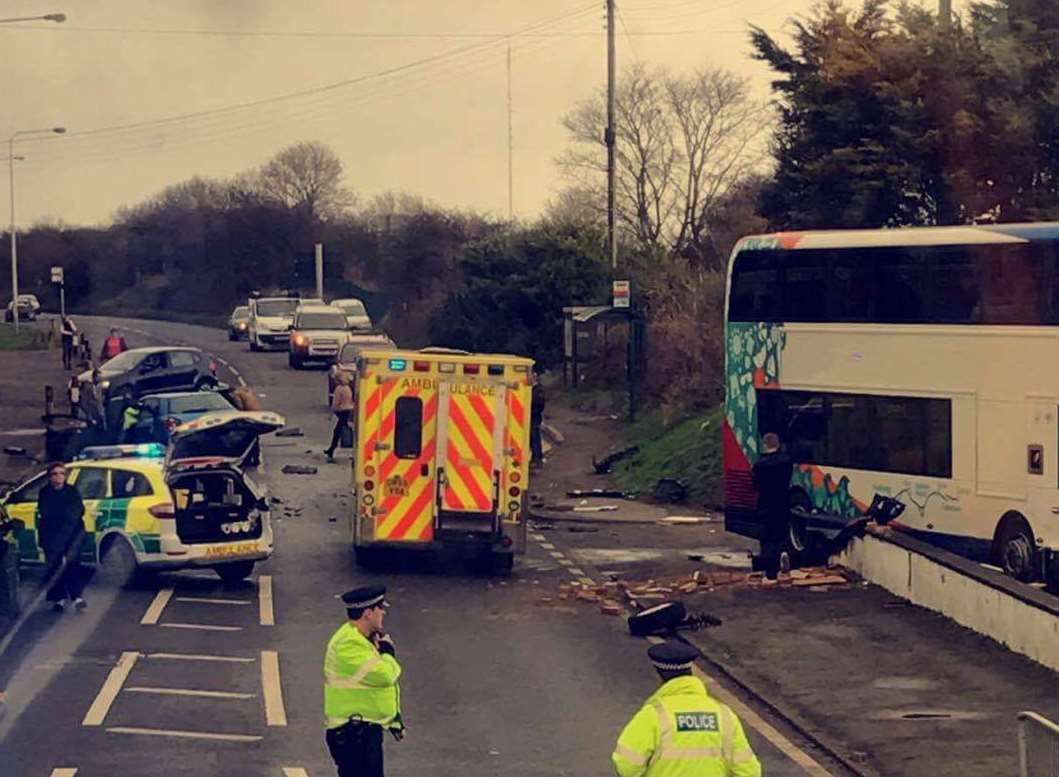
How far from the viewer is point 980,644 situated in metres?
17.0

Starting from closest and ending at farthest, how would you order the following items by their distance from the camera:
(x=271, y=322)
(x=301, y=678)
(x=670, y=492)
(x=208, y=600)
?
1. (x=301, y=678)
2. (x=208, y=600)
3. (x=670, y=492)
4. (x=271, y=322)

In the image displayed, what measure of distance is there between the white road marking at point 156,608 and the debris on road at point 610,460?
568 inches

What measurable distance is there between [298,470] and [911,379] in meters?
14.0

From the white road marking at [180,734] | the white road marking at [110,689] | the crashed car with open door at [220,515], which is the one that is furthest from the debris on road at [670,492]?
the white road marking at [180,734]

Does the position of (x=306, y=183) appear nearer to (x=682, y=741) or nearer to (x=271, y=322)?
(x=271, y=322)

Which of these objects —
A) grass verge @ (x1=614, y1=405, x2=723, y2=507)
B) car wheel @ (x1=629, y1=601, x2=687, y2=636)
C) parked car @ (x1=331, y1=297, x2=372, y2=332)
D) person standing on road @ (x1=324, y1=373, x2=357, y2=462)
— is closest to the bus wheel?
grass verge @ (x1=614, y1=405, x2=723, y2=507)

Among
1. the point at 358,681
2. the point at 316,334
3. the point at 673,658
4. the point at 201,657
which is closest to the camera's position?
the point at 673,658

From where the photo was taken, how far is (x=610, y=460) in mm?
35000

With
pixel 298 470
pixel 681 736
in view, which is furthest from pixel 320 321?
pixel 681 736

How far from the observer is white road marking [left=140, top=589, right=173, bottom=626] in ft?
62.5

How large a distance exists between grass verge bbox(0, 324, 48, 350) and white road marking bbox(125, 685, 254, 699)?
53.0 m

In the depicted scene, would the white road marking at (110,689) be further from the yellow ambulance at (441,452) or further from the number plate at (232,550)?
the yellow ambulance at (441,452)

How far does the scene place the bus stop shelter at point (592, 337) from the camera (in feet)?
136

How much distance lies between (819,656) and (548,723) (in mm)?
3610
